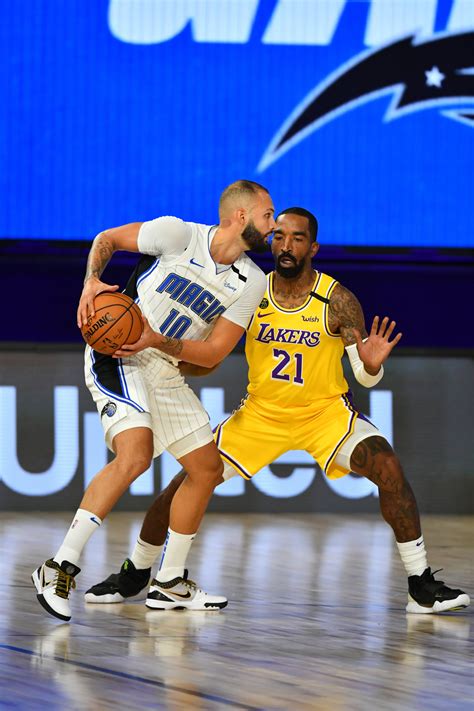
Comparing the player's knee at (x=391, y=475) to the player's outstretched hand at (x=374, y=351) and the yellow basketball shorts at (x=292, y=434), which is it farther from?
the player's outstretched hand at (x=374, y=351)

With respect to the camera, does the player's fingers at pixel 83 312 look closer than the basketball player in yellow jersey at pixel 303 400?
Yes

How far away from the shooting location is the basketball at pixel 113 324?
5.41 metres

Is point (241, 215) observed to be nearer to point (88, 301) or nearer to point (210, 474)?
point (88, 301)

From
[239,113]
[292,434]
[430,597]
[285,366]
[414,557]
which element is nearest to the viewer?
[430,597]

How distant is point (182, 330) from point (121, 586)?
1.27m

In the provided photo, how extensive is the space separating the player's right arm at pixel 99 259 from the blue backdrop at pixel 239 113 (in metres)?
4.72

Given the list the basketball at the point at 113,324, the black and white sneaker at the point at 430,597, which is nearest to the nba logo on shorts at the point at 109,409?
the basketball at the point at 113,324

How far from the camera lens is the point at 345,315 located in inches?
A: 260

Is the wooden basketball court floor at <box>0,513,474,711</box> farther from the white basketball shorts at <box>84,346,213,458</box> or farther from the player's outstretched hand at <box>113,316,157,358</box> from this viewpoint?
the player's outstretched hand at <box>113,316,157,358</box>

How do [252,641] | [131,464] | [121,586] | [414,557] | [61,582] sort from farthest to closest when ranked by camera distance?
[121,586] < [414,557] < [131,464] < [61,582] < [252,641]

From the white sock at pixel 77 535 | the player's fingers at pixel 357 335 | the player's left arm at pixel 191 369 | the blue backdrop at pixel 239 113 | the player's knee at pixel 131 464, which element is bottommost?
the white sock at pixel 77 535

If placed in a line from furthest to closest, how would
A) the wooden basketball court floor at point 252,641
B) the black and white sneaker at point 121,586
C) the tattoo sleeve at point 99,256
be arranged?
1. the black and white sneaker at point 121,586
2. the tattoo sleeve at point 99,256
3. the wooden basketball court floor at point 252,641

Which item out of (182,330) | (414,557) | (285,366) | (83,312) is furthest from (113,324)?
(414,557)

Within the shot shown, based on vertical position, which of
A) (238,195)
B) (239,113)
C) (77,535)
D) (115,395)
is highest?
(239,113)
